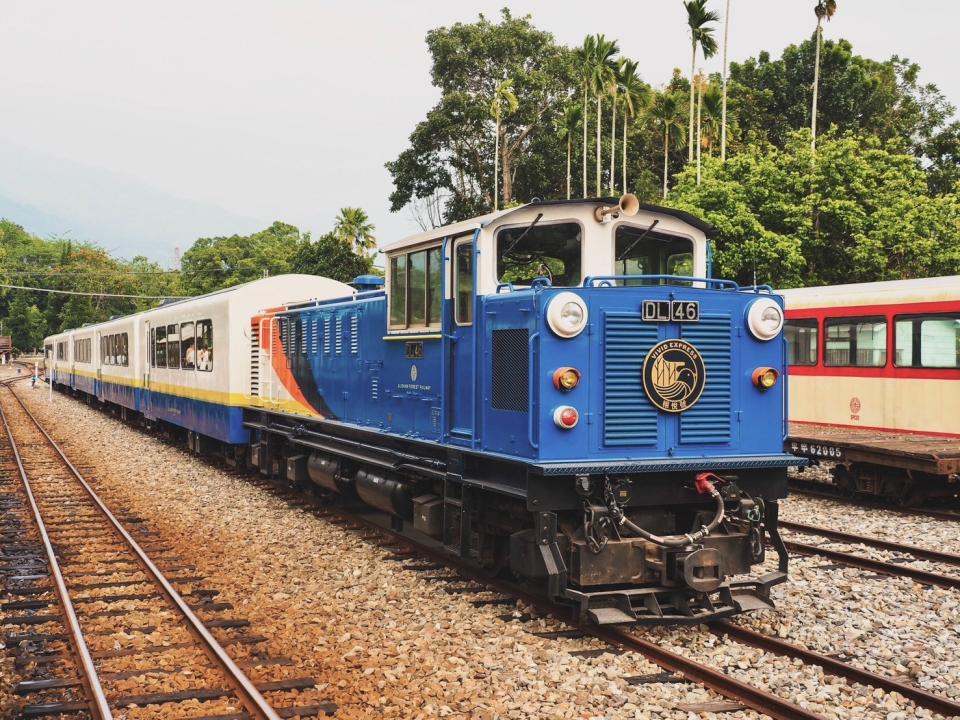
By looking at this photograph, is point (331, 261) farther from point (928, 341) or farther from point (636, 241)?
point (636, 241)

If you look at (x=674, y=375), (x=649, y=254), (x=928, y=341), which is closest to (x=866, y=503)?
(x=928, y=341)

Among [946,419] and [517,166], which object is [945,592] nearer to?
[946,419]

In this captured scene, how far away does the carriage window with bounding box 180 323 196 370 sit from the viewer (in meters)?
17.0

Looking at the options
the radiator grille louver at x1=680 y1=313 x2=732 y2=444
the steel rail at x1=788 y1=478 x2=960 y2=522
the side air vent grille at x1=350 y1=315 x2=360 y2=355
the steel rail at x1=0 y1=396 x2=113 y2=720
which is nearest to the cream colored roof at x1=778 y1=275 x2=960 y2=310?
the steel rail at x1=788 y1=478 x2=960 y2=522

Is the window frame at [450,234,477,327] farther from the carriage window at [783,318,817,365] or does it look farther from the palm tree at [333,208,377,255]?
the palm tree at [333,208,377,255]

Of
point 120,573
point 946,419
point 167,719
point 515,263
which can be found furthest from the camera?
point 946,419

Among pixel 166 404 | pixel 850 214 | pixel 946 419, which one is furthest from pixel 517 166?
pixel 946 419

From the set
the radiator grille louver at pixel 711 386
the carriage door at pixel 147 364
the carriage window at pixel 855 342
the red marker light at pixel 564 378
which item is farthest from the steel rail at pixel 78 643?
the carriage window at pixel 855 342

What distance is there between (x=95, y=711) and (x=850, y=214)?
777 inches

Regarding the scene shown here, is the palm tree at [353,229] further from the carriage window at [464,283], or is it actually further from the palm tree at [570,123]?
the carriage window at [464,283]

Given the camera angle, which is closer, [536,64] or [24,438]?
[24,438]

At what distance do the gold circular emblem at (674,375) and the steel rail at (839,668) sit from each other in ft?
5.55

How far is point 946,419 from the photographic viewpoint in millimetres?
12930

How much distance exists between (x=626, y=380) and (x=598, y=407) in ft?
0.99
